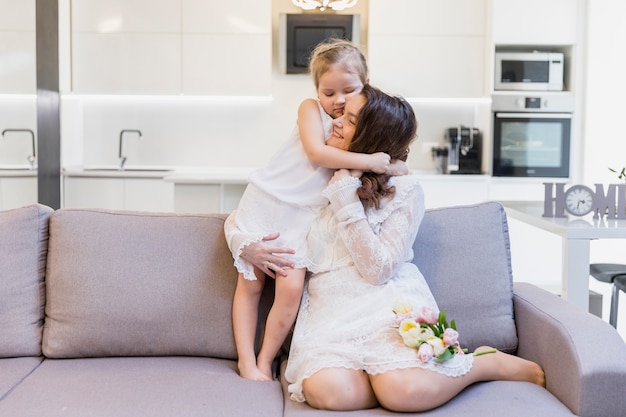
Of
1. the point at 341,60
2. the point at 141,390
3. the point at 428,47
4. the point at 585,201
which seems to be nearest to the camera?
the point at 141,390

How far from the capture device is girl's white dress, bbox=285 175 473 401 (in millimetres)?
1843

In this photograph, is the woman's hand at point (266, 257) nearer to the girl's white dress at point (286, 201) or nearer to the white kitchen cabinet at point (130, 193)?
the girl's white dress at point (286, 201)

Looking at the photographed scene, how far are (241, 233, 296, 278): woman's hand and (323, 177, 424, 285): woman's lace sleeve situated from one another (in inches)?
7.2

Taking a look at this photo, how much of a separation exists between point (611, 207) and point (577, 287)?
19.3 inches

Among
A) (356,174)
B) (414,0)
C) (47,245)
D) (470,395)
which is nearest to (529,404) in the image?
(470,395)

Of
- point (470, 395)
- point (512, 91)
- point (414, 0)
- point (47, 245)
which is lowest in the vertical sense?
point (470, 395)

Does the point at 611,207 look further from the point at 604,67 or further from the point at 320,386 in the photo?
the point at 604,67

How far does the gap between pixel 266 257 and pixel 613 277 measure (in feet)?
5.44

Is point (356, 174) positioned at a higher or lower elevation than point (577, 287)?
higher

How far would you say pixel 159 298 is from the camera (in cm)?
209

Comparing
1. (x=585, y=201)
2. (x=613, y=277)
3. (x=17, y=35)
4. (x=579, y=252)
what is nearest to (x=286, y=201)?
(x=579, y=252)

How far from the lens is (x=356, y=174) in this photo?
2.04m

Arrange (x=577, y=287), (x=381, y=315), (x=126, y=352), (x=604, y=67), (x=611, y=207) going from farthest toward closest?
(x=604, y=67)
(x=611, y=207)
(x=577, y=287)
(x=126, y=352)
(x=381, y=315)

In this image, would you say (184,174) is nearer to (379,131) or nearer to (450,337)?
(379,131)
